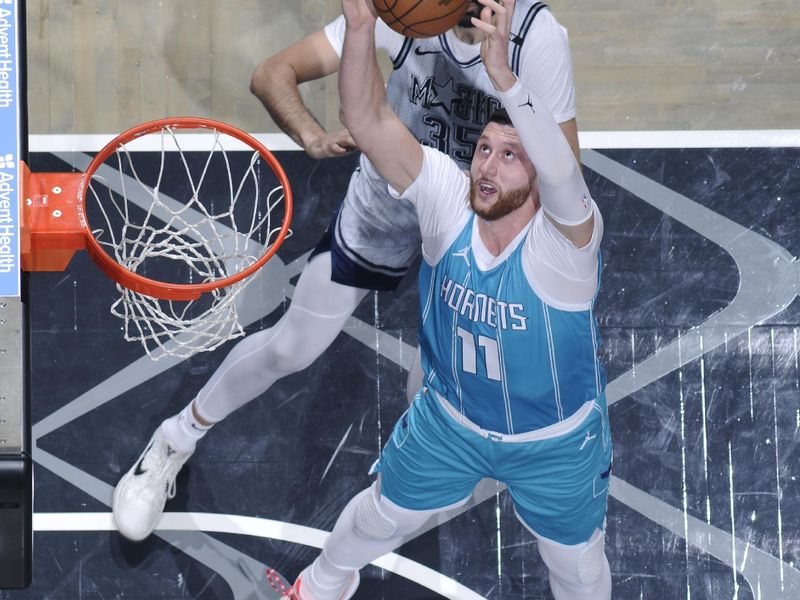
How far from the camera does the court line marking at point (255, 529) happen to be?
477 cm

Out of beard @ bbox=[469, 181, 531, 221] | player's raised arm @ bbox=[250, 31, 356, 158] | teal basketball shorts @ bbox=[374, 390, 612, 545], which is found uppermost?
player's raised arm @ bbox=[250, 31, 356, 158]

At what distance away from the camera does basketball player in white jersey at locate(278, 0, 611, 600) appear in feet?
11.8

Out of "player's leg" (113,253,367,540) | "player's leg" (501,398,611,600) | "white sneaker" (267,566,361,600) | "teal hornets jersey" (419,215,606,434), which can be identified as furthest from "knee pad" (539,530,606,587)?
"player's leg" (113,253,367,540)

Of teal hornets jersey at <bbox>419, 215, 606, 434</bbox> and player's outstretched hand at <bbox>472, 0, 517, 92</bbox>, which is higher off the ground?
player's outstretched hand at <bbox>472, 0, 517, 92</bbox>

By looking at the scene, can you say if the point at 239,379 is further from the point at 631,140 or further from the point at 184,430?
the point at 631,140

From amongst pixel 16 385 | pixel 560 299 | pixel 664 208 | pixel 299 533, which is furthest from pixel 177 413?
pixel 664 208

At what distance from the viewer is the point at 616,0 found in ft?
16.5

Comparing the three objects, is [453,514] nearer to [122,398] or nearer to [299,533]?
Result: [299,533]

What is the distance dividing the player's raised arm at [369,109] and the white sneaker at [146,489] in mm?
1597

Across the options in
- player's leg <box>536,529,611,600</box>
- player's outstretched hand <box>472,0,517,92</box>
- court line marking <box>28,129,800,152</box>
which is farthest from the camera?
court line marking <box>28,129,800,152</box>

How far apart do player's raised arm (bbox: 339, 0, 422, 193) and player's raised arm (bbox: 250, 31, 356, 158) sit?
0.35m

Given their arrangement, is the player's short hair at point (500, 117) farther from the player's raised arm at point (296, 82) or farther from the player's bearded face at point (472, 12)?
the player's raised arm at point (296, 82)

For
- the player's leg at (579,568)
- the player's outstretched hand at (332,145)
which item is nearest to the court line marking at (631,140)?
the player's outstretched hand at (332,145)

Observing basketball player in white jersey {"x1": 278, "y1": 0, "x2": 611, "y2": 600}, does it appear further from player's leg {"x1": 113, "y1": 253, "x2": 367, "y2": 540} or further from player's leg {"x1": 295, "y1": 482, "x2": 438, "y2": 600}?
player's leg {"x1": 113, "y1": 253, "x2": 367, "y2": 540}
